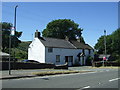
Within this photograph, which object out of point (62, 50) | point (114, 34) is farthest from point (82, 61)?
point (114, 34)

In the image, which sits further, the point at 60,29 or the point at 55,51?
the point at 60,29

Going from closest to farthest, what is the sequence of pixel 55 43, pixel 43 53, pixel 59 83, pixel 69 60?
pixel 59 83 < pixel 43 53 < pixel 55 43 < pixel 69 60

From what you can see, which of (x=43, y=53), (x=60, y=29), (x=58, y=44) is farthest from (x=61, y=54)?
(x=60, y=29)

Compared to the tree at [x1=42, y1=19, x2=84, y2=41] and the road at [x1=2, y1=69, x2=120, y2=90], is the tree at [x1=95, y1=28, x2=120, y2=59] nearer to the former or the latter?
the tree at [x1=42, y1=19, x2=84, y2=41]

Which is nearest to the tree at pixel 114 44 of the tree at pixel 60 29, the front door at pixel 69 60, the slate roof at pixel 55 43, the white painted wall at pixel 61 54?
the tree at pixel 60 29

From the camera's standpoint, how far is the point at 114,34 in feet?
282

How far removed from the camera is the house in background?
54094 mm

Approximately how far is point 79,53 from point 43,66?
80.3ft

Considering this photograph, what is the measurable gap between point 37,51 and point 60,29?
28.8 metres

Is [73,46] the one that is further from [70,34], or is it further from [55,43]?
[70,34]

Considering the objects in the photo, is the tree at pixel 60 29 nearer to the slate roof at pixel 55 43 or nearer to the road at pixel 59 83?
the slate roof at pixel 55 43

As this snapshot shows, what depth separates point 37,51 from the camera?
55312 millimetres

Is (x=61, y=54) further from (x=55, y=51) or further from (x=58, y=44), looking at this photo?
(x=58, y=44)

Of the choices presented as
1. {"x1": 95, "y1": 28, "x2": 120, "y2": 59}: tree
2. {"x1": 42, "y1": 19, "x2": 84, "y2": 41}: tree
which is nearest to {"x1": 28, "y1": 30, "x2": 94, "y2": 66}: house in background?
{"x1": 42, "y1": 19, "x2": 84, "y2": 41}: tree
